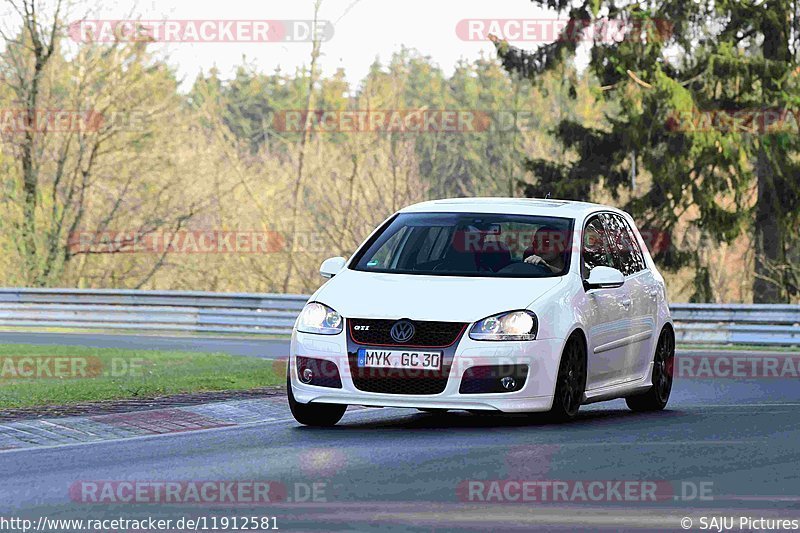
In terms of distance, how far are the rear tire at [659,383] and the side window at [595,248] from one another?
115cm

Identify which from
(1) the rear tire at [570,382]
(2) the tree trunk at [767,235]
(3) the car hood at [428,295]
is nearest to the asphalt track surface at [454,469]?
(1) the rear tire at [570,382]

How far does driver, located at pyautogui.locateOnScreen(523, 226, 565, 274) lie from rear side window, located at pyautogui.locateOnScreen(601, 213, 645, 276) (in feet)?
3.26

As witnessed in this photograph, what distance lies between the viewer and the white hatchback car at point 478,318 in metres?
11.3

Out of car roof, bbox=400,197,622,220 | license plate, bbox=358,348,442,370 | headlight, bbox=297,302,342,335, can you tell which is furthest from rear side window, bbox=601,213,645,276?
headlight, bbox=297,302,342,335

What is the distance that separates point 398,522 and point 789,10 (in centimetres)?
2688

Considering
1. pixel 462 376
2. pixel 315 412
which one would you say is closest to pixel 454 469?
pixel 462 376

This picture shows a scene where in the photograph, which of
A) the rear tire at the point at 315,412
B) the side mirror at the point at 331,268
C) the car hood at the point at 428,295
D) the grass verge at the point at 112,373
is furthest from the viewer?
the grass verge at the point at 112,373

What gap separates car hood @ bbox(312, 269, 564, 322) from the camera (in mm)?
11359

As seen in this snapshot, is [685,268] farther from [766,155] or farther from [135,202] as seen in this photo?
[135,202]

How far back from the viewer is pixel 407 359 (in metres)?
11.3

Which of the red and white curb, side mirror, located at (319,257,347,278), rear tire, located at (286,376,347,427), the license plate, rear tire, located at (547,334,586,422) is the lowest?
the red and white curb

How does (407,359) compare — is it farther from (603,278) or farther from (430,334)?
(603,278)

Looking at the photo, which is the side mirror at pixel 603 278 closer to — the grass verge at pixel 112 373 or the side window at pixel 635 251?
the side window at pixel 635 251

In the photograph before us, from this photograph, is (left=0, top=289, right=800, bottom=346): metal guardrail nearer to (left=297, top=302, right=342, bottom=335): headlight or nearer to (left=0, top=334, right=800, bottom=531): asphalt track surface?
(left=0, top=334, right=800, bottom=531): asphalt track surface
